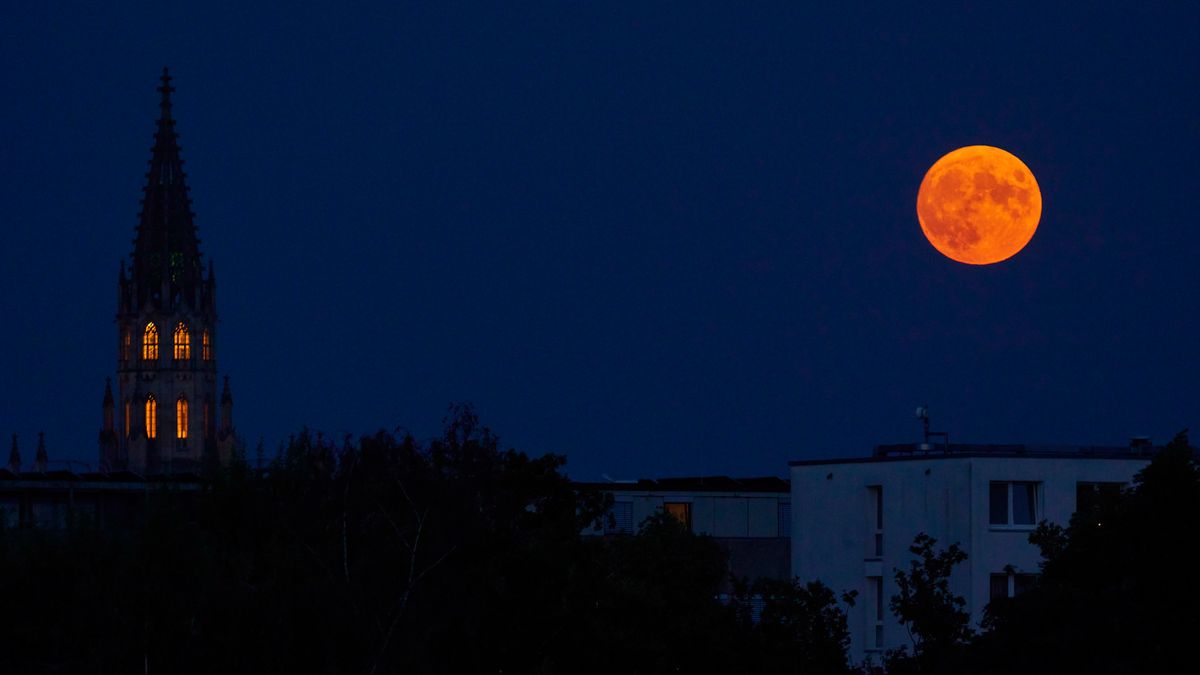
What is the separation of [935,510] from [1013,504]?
2.13m

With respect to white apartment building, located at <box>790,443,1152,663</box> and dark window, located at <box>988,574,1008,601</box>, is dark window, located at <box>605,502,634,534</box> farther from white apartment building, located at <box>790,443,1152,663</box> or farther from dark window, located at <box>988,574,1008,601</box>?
dark window, located at <box>988,574,1008,601</box>

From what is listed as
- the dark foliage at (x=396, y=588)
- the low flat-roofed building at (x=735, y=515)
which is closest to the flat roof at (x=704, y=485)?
the low flat-roofed building at (x=735, y=515)

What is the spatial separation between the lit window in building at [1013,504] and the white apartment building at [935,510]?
0.09 feet

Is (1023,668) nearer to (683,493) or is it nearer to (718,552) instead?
(718,552)

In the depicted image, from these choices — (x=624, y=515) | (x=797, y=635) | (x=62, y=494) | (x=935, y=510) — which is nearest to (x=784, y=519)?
(x=624, y=515)

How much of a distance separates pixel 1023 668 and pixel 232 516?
20502 mm

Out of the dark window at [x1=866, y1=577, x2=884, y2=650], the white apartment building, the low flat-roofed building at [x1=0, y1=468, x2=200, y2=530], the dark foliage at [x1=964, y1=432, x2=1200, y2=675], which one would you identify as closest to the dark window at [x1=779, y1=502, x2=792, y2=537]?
the white apartment building

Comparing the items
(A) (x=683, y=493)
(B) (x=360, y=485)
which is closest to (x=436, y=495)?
(B) (x=360, y=485)

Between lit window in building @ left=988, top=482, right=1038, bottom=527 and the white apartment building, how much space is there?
1.1 inches

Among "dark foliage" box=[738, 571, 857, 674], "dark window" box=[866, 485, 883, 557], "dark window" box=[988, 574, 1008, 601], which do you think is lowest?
"dark foliage" box=[738, 571, 857, 674]

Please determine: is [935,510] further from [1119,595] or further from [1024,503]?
[1119,595]

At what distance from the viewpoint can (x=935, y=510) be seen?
6394 centimetres

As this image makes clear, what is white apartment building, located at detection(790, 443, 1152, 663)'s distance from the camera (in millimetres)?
62781

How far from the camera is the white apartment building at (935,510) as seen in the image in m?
62.8
